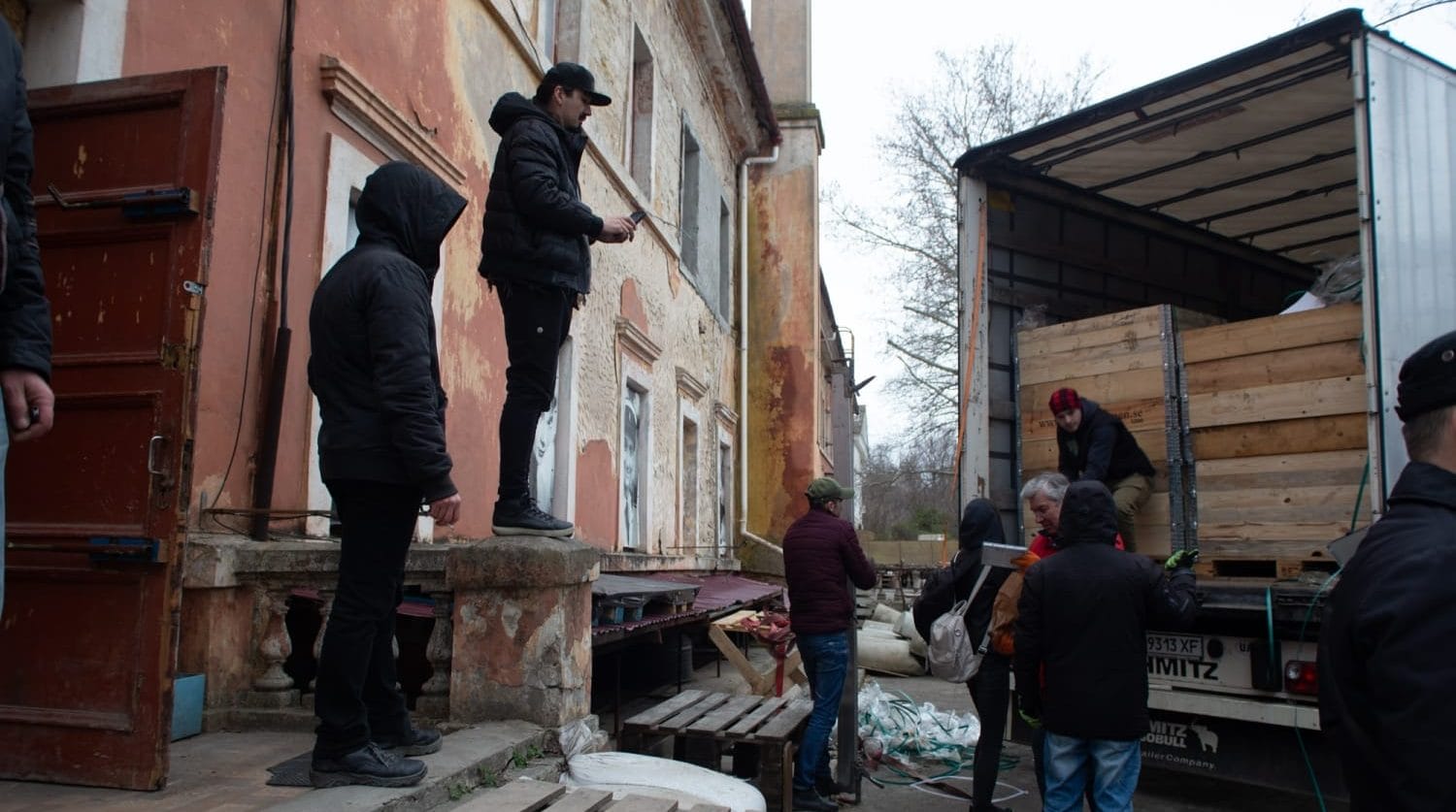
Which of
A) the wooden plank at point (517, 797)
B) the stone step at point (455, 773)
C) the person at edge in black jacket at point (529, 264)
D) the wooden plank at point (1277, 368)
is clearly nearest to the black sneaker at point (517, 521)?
the person at edge in black jacket at point (529, 264)

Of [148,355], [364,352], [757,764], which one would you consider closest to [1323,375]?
[757,764]

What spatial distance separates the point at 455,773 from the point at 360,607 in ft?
1.89

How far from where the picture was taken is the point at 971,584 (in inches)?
221

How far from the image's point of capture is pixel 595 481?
9742 millimetres

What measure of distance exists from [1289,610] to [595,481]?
635cm

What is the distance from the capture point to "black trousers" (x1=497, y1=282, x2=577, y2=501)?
397 cm

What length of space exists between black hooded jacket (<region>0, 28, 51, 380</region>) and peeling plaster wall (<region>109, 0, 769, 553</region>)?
214 centimetres

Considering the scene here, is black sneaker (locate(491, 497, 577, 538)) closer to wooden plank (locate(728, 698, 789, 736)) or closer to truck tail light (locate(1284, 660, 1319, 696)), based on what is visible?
wooden plank (locate(728, 698, 789, 736))

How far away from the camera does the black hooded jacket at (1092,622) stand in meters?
3.92

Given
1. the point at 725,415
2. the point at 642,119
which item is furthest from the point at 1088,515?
the point at 725,415

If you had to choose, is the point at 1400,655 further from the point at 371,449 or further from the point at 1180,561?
the point at 1180,561

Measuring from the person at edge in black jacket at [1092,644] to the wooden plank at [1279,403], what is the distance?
2076 millimetres

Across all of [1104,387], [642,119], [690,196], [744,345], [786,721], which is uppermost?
[642,119]

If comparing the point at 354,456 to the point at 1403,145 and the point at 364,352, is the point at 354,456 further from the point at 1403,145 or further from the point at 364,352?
the point at 1403,145
